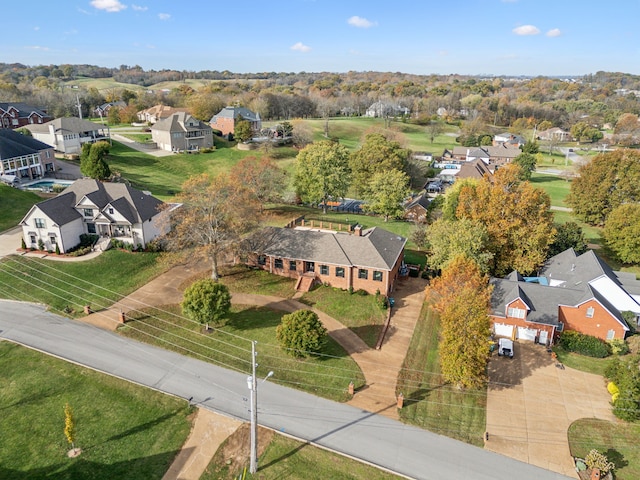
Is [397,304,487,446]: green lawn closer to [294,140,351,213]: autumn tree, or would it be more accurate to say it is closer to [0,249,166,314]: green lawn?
[0,249,166,314]: green lawn

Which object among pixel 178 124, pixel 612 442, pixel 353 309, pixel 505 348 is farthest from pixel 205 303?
pixel 178 124

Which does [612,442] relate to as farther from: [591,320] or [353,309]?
[353,309]

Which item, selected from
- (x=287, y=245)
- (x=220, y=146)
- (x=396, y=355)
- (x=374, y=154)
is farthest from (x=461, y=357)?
(x=220, y=146)

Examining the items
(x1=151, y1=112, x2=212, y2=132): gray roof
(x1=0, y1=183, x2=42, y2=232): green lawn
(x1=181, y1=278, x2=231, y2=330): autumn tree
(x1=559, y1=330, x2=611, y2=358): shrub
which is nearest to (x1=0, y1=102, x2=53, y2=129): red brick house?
(x1=151, y1=112, x2=212, y2=132): gray roof

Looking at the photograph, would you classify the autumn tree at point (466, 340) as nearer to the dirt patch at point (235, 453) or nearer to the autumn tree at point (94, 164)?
the dirt patch at point (235, 453)

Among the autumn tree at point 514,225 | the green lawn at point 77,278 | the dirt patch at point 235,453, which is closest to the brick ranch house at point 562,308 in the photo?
the autumn tree at point 514,225

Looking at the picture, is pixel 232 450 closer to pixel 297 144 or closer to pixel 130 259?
pixel 130 259
